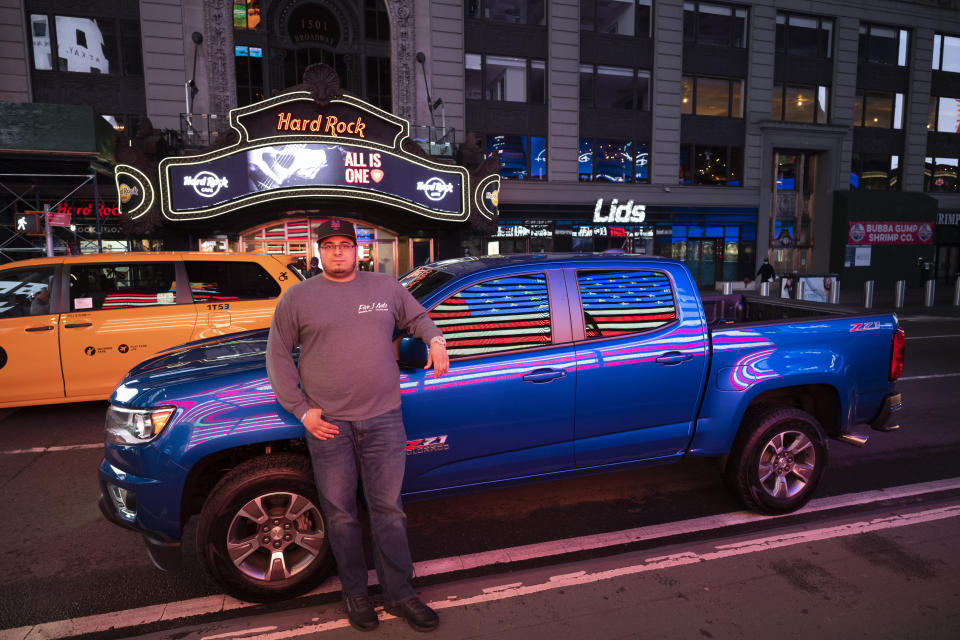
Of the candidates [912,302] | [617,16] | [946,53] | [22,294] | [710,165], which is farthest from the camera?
[946,53]

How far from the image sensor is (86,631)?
9.55 feet

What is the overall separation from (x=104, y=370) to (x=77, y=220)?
13.9 meters

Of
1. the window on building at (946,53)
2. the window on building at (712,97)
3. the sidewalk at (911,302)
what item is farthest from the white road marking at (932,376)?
the window on building at (946,53)

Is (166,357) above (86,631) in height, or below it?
above

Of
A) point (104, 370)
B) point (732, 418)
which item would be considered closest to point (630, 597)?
point (732, 418)

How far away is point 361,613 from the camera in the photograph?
2855 mm

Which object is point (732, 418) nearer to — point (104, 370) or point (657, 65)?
point (104, 370)

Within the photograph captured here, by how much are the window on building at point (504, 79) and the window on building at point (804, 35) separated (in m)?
11.7

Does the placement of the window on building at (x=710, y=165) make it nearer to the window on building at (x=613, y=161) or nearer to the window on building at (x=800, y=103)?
the window on building at (x=613, y=161)

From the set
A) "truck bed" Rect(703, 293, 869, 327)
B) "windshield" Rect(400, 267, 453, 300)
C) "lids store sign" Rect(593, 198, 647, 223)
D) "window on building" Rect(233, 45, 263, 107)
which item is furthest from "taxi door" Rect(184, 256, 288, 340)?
"lids store sign" Rect(593, 198, 647, 223)

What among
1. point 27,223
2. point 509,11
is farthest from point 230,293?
point 509,11

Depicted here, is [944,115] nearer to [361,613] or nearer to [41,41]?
[361,613]

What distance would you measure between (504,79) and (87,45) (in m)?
13.8

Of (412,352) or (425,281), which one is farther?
(425,281)
